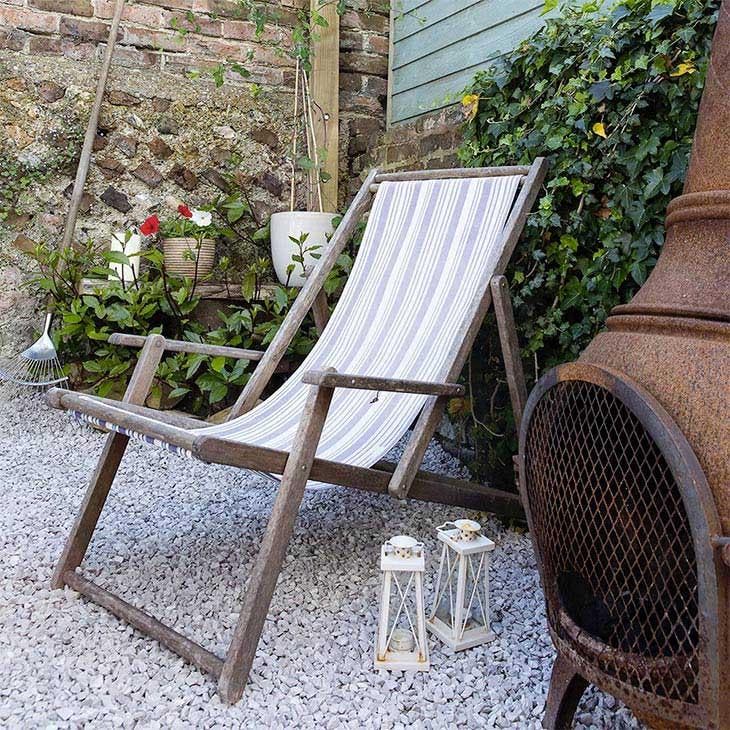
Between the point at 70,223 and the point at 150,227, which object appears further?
the point at 70,223

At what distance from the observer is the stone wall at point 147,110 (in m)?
3.63

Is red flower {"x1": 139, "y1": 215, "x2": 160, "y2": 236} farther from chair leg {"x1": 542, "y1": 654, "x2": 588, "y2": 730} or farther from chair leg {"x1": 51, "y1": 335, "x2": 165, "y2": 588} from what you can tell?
chair leg {"x1": 542, "y1": 654, "x2": 588, "y2": 730}

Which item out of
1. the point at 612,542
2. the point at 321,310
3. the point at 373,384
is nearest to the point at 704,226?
the point at 612,542

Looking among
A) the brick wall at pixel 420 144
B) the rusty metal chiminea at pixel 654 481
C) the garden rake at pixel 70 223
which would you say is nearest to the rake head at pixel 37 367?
the garden rake at pixel 70 223

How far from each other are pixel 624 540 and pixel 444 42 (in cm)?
295

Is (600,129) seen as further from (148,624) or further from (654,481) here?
(148,624)

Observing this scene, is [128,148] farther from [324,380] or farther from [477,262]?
[324,380]

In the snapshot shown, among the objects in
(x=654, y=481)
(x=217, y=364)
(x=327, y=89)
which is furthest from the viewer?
(x=327, y=89)

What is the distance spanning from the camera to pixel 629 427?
1.30 m

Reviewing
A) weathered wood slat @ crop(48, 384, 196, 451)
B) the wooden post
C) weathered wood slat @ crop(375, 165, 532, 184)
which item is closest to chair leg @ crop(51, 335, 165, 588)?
weathered wood slat @ crop(48, 384, 196, 451)

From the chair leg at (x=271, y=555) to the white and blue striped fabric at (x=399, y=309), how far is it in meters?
0.33

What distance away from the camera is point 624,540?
50.3 inches

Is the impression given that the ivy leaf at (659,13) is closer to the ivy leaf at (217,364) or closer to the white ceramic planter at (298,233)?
the white ceramic planter at (298,233)

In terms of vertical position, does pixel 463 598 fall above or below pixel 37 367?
below
